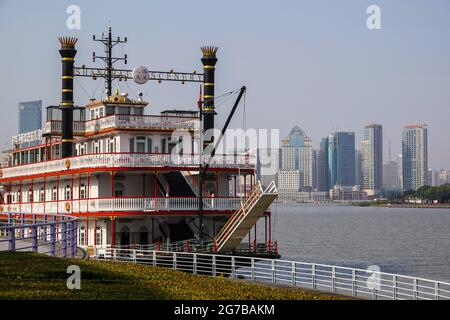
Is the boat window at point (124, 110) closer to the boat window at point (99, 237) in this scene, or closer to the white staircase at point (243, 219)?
the boat window at point (99, 237)

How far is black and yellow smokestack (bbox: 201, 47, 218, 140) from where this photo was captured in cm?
4997

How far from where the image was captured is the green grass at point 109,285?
18375 millimetres

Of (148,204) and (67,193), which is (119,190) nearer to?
(148,204)

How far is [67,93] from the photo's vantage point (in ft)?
162

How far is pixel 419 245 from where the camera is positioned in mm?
→ 90062

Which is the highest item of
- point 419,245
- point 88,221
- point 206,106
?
point 206,106

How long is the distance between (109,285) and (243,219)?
A: 20445 millimetres

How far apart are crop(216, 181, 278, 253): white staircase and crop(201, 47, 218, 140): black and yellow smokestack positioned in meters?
9.96

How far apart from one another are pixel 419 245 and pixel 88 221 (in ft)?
177

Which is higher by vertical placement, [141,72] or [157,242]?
[141,72]
